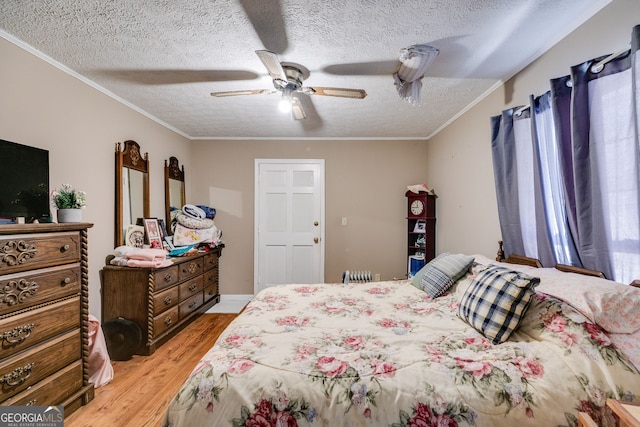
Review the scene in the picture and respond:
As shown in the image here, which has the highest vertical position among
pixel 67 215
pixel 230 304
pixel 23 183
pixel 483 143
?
pixel 483 143

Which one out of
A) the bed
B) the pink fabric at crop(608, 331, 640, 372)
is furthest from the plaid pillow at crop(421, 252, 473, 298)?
the pink fabric at crop(608, 331, 640, 372)

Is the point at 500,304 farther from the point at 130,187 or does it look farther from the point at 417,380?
the point at 130,187

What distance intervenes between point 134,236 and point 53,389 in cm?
154

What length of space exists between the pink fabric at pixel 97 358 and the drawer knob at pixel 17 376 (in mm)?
572

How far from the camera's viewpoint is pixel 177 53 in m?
2.03

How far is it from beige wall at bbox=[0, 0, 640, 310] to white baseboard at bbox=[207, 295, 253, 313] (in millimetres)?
88

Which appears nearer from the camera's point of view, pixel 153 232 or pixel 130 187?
pixel 130 187

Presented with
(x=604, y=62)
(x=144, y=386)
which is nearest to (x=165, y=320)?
(x=144, y=386)

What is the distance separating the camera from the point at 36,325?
5.28 feet

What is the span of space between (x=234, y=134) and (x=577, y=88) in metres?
3.67

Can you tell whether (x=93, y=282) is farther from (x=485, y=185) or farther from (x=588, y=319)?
(x=485, y=185)

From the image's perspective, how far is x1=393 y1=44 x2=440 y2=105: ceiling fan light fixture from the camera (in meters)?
1.93

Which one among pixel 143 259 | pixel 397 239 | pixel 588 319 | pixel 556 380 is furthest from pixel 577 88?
pixel 143 259

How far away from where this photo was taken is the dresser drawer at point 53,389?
1532 millimetres
